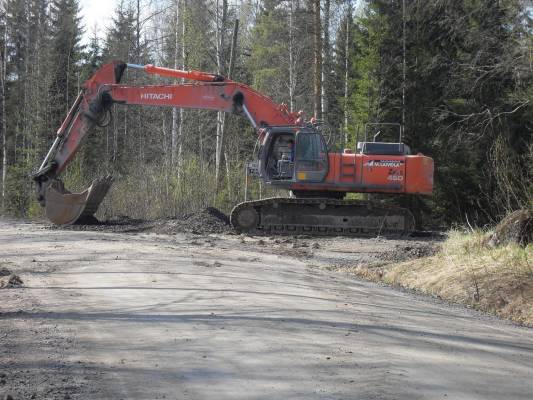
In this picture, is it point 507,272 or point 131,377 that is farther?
point 507,272

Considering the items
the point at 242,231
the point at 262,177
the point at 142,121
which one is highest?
the point at 142,121

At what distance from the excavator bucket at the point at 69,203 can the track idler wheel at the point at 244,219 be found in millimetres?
4162

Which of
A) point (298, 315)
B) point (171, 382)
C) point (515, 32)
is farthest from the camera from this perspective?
point (515, 32)

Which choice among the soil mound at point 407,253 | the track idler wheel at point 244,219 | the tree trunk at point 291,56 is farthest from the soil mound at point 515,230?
the tree trunk at point 291,56

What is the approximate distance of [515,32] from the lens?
21766 mm

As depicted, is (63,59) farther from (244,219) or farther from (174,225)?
(244,219)

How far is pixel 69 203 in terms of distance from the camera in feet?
68.2

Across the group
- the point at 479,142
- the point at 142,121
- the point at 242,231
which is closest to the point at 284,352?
the point at 242,231

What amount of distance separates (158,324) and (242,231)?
42.6ft

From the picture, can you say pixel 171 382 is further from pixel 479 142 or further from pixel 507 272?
pixel 479 142

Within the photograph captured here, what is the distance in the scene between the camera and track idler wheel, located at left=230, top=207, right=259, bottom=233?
20203 millimetres

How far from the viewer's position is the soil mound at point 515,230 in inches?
477

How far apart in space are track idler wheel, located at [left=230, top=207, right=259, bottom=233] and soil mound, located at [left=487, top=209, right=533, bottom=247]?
8774 mm

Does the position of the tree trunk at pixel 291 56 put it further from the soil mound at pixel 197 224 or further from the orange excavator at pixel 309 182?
the orange excavator at pixel 309 182
